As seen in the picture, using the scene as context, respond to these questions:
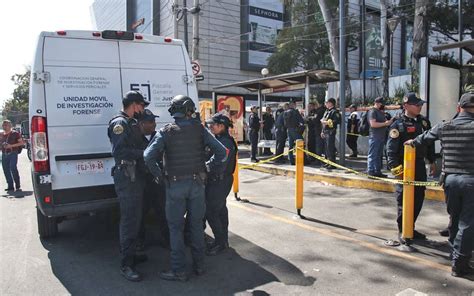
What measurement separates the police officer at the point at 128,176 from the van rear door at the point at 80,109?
685 mm

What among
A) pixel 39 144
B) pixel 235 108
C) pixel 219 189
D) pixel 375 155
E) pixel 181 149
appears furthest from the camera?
pixel 235 108

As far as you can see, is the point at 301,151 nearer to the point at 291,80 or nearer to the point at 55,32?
the point at 55,32

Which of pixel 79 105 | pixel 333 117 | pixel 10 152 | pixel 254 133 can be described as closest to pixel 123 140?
pixel 79 105

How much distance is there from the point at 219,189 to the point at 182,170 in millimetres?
1008

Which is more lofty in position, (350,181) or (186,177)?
(186,177)

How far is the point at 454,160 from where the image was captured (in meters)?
4.12

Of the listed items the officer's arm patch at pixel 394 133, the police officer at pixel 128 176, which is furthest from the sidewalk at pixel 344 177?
the police officer at pixel 128 176

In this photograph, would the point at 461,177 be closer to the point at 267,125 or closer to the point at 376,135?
the point at 376,135

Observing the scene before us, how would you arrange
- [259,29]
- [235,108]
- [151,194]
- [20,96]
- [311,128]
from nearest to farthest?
[151,194]
[311,128]
[235,108]
[259,29]
[20,96]

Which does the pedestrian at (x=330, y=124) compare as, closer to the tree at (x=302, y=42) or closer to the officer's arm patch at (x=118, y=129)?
the officer's arm patch at (x=118, y=129)

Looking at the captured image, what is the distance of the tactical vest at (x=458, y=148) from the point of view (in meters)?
3.99

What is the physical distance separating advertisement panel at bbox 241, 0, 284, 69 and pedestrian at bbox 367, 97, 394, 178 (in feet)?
87.4

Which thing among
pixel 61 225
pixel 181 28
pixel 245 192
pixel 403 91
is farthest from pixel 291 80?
pixel 181 28

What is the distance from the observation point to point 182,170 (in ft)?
13.3
